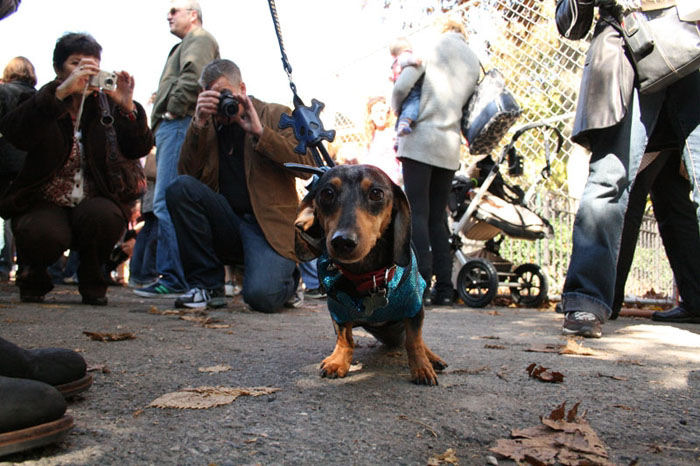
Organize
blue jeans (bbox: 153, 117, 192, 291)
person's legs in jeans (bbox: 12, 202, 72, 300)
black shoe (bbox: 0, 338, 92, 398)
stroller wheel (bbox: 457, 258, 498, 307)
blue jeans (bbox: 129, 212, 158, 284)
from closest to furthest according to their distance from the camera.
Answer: black shoe (bbox: 0, 338, 92, 398)
person's legs in jeans (bbox: 12, 202, 72, 300)
blue jeans (bbox: 153, 117, 192, 291)
stroller wheel (bbox: 457, 258, 498, 307)
blue jeans (bbox: 129, 212, 158, 284)

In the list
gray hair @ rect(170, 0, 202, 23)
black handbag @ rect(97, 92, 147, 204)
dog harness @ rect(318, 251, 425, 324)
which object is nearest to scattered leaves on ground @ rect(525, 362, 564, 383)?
dog harness @ rect(318, 251, 425, 324)

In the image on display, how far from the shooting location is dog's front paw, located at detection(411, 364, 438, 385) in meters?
1.90

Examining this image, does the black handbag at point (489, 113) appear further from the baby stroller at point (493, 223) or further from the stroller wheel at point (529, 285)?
the stroller wheel at point (529, 285)

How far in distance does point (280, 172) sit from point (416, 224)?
3.94ft

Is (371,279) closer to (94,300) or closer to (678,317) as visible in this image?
(94,300)

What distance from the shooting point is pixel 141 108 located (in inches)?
154

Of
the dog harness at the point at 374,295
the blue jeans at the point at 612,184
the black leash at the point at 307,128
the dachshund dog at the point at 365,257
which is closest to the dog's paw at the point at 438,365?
the dachshund dog at the point at 365,257

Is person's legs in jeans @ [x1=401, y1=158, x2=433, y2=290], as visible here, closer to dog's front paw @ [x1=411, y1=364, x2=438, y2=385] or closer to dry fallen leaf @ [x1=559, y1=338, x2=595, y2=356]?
dry fallen leaf @ [x1=559, y1=338, x2=595, y2=356]

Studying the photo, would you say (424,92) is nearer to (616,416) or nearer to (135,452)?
(616,416)

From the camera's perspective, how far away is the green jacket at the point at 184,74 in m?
4.65

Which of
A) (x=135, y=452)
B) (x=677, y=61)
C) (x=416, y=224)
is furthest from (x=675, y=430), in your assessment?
(x=416, y=224)

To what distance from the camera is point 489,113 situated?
474 cm

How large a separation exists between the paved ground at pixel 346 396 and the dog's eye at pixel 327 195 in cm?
64

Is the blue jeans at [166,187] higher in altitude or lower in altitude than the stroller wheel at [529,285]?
higher
